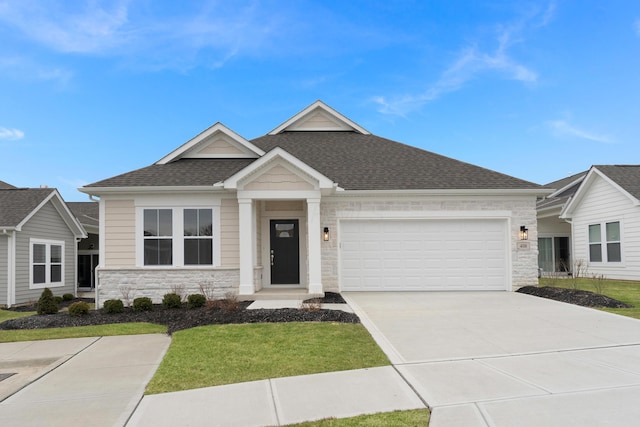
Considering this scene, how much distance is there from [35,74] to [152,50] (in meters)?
4.77

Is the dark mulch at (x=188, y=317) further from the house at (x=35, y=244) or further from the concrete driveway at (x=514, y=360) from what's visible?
the house at (x=35, y=244)

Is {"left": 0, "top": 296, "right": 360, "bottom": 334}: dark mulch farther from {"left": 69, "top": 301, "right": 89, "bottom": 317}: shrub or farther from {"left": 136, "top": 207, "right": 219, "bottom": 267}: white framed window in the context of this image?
{"left": 136, "top": 207, "right": 219, "bottom": 267}: white framed window

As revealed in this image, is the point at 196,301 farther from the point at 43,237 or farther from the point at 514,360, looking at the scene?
the point at 43,237

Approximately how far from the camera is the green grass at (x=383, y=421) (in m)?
4.14

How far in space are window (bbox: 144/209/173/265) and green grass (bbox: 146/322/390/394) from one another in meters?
4.82

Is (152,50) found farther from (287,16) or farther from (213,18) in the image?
(287,16)

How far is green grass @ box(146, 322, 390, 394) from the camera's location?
5.78 m

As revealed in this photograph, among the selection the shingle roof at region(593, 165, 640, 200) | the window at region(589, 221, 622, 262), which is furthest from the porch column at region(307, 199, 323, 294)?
the window at region(589, 221, 622, 262)

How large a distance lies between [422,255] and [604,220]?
10398 millimetres

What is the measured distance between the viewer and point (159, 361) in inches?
269

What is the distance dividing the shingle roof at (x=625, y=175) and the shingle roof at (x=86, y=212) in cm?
2506

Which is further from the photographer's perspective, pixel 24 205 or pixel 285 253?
pixel 24 205

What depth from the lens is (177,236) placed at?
42.4 ft

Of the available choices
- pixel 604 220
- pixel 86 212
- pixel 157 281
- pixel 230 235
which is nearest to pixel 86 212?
pixel 86 212
